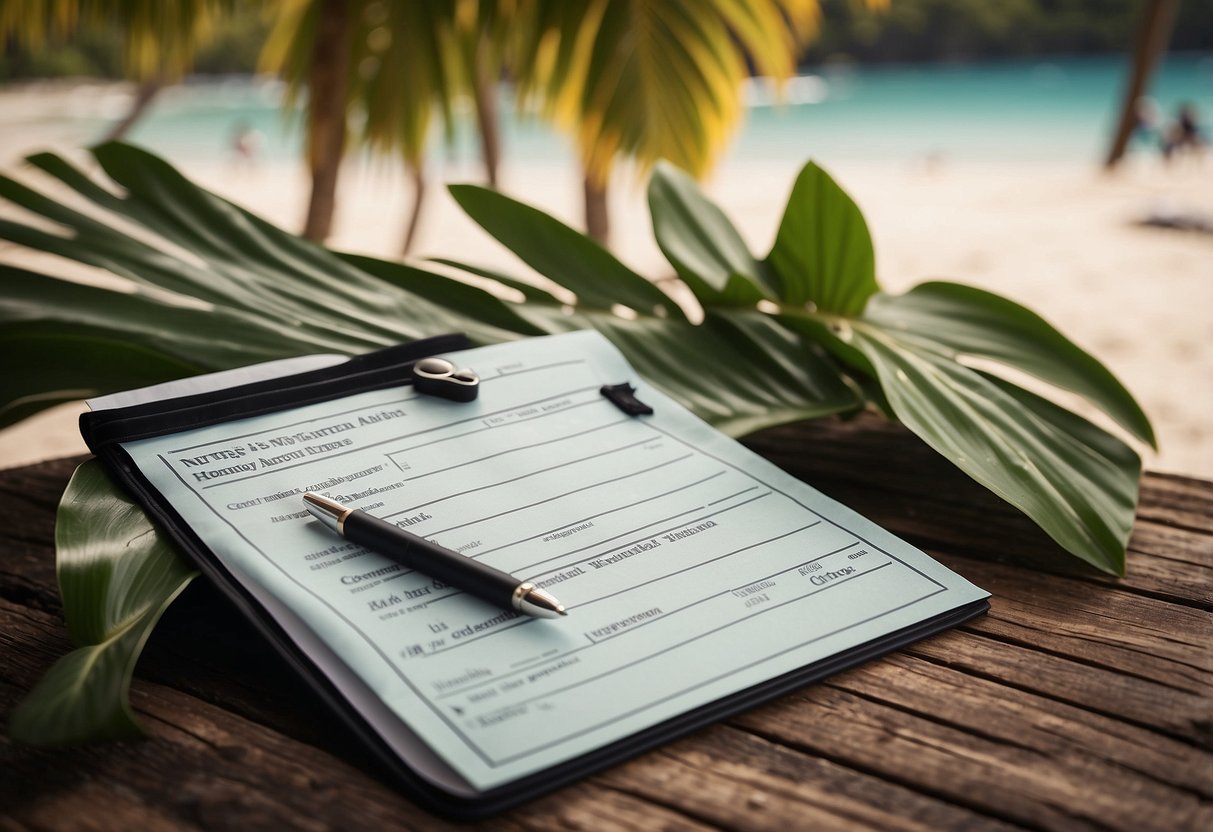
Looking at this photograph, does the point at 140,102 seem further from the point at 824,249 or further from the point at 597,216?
the point at 824,249

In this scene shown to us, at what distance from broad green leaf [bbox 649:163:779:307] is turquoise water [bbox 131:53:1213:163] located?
39.1 feet

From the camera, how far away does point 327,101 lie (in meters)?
1.81

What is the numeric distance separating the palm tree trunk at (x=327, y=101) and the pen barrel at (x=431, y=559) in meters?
1.51

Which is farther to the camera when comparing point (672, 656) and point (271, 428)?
point (271, 428)

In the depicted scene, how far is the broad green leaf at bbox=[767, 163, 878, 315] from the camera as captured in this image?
791mm

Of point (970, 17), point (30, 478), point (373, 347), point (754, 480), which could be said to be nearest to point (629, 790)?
point (754, 480)

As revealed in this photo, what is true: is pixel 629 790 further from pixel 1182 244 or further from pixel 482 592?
pixel 1182 244

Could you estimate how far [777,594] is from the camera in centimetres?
51

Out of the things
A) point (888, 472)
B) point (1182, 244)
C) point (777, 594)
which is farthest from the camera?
point (1182, 244)

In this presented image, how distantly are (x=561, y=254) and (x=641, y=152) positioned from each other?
138 centimetres

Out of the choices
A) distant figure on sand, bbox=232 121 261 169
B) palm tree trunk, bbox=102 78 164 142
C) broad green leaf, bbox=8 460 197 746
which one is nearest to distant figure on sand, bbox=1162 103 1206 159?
palm tree trunk, bbox=102 78 164 142

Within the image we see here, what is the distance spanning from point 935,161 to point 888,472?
44.8ft

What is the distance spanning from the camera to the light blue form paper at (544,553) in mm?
429

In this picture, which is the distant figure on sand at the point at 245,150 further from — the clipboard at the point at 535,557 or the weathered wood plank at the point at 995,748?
the weathered wood plank at the point at 995,748
